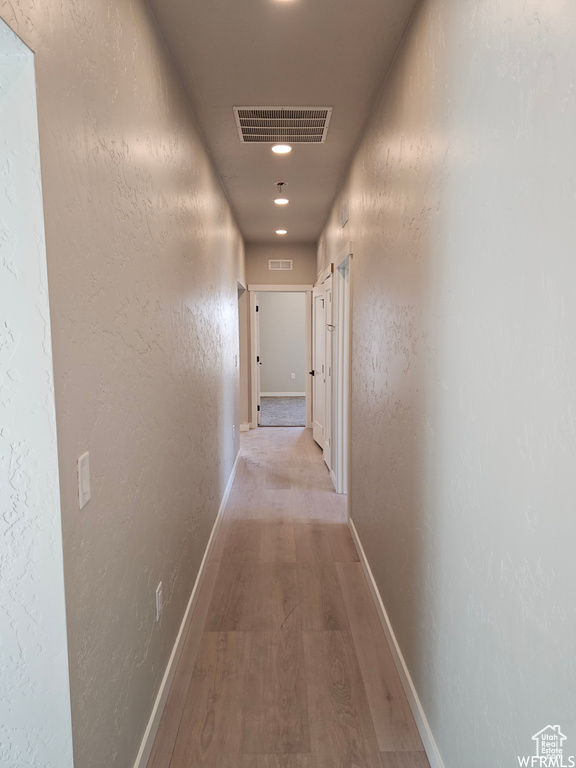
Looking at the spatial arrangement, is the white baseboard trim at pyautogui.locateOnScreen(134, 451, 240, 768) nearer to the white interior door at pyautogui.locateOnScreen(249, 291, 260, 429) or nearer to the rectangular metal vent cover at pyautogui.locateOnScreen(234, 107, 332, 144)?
the rectangular metal vent cover at pyautogui.locateOnScreen(234, 107, 332, 144)

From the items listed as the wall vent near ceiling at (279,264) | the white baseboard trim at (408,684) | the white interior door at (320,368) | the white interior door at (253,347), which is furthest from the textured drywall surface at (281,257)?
the white baseboard trim at (408,684)

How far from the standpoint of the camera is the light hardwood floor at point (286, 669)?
178cm

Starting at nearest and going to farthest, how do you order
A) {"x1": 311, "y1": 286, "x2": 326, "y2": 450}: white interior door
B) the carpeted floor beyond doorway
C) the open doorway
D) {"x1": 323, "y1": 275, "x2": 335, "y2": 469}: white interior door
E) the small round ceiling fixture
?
1. the small round ceiling fixture
2. {"x1": 323, "y1": 275, "x2": 335, "y2": 469}: white interior door
3. {"x1": 311, "y1": 286, "x2": 326, "y2": 450}: white interior door
4. the carpeted floor beyond doorway
5. the open doorway

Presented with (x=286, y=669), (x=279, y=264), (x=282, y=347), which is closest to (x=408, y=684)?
(x=286, y=669)

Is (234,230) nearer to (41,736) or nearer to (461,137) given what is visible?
(461,137)

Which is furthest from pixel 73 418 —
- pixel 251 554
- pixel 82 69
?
pixel 251 554

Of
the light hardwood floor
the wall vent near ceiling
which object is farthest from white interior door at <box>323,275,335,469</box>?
the wall vent near ceiling

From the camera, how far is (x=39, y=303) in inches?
39.4

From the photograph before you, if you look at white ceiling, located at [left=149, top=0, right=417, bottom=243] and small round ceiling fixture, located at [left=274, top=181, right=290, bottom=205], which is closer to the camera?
white ceiling, located at [left=149, top=0, right=417, bottom=243]
